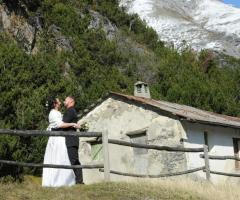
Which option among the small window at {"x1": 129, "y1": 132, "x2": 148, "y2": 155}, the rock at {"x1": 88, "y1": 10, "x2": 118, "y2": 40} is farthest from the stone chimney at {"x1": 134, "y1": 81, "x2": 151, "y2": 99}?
the rock at {"x1": 88, "y1": 10, "x2": 118, "y2": 40}

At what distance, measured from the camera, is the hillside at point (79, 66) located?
2384 centimetres

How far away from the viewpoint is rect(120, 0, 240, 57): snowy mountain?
88250mm

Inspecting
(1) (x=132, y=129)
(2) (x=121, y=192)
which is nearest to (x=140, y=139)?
(1) (x=132, y=129)

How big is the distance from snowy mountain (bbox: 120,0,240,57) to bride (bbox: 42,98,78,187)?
211 ft

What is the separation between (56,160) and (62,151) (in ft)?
0.67

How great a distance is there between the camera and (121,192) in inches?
356

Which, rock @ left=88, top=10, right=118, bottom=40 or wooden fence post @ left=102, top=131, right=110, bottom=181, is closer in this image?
wooden fence post @ left=102, top=131, right=110, bottom=181

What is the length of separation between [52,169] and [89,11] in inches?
1357

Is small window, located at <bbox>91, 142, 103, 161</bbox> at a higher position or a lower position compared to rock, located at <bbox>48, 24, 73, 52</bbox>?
lower

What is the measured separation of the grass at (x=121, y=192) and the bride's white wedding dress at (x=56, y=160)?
2.10 ft

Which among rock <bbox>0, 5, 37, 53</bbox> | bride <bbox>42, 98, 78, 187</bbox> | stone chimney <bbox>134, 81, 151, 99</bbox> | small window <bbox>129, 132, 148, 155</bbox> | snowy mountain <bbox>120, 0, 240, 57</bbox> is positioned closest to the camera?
bride <bbox>42, 98, 78, 187</bbox>

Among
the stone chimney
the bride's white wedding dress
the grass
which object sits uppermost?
the stone chimney

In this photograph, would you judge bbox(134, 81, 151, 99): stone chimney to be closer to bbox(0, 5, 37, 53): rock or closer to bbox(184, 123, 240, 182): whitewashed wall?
bbox(184, 123, 240, 182): whitewashed wall

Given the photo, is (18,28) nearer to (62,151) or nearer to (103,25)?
(103,25)
